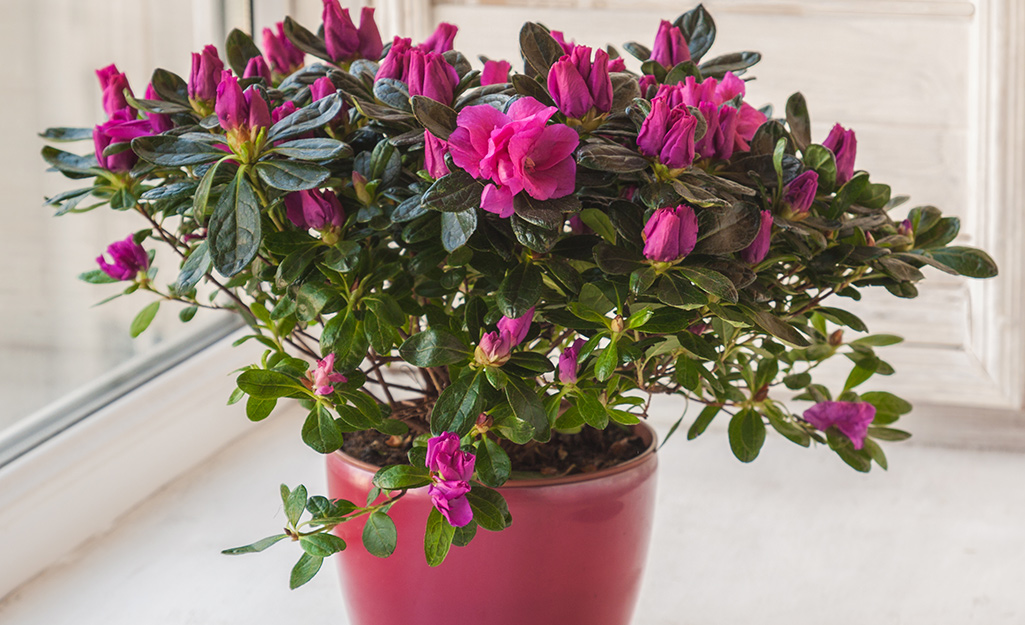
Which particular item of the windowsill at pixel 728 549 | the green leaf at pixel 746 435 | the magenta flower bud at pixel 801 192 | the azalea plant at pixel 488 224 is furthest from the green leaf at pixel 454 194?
the windowsill at pixel 728 549

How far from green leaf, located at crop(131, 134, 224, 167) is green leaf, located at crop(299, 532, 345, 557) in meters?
0.25

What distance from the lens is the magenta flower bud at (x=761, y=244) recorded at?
A: 22.4 inches

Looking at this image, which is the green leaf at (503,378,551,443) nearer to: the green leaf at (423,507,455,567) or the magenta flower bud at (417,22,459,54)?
the green leaf at (423,507,455,567)

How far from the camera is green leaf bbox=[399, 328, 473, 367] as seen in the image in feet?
1.90

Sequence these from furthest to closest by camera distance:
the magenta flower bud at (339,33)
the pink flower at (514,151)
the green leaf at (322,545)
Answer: the magenta flower bud at (339,33) → the green leaf at (322,545) → the pink flower at (514,151)

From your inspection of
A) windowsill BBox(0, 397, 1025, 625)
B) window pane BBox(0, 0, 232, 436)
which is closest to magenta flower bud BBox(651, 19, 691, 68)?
windowsill BBox(0, 397, 1025, 625)

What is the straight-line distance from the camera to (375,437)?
805 mm

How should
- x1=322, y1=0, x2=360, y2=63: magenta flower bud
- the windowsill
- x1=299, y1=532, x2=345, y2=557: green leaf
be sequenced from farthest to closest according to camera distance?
the windowsill
x1=322, y1=0, x2=360, y2=63: magenta flower bud
x1=299, y1=532, x2=345, y2=557: green leaf

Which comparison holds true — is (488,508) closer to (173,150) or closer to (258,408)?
(258,408)

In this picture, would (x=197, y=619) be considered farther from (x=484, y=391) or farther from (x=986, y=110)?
(x=986, y=110)

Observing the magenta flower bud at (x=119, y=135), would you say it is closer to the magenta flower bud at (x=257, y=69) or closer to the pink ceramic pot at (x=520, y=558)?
the magenta flower bud at (x=257, y=69)

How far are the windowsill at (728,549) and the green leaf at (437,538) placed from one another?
0.44m

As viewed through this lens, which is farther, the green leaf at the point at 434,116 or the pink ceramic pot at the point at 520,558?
the pink ceramic pot at the point at 520,558

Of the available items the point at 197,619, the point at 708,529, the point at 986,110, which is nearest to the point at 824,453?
the point at 708,529
